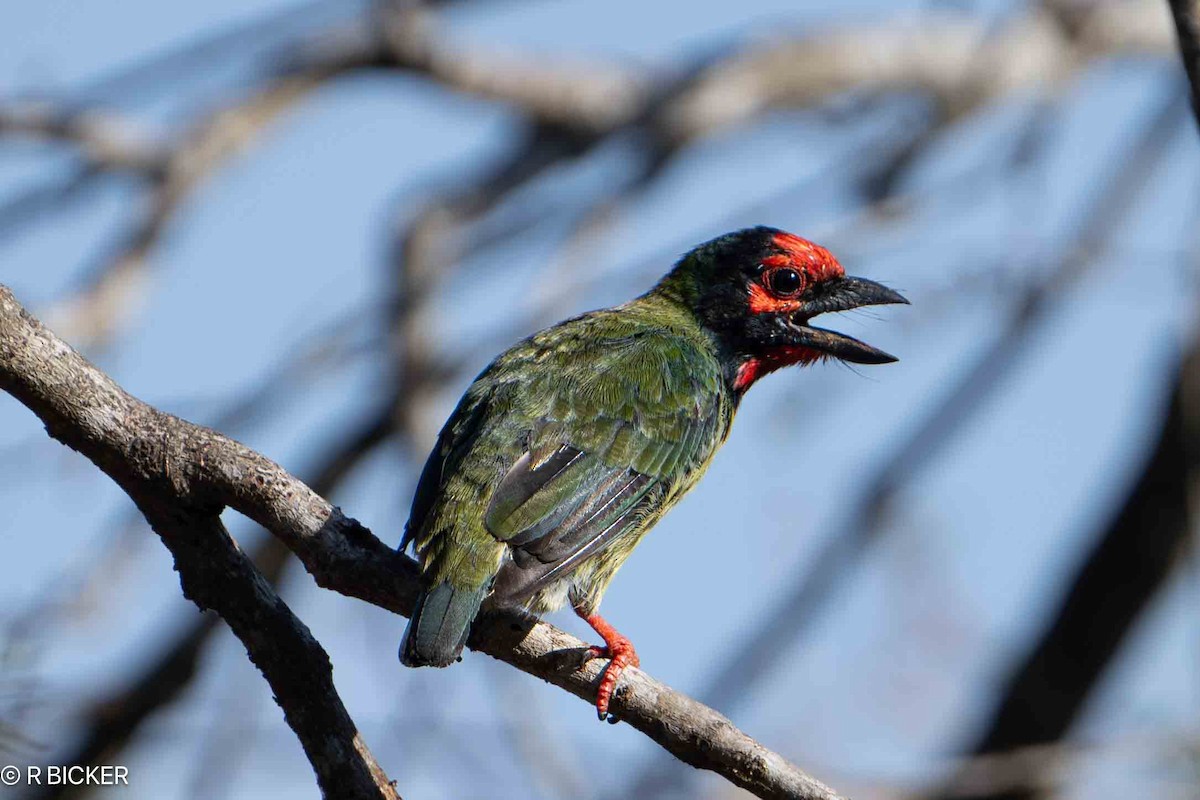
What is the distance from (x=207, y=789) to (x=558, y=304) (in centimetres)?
261

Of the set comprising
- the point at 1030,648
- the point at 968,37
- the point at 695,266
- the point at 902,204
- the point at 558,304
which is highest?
the point at 968,37

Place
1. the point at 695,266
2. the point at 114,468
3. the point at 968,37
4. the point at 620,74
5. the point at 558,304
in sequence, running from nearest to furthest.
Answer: the point at 114,468
the point at 695,266
the point at 558,304
the point at 620,74
the point at 968,37

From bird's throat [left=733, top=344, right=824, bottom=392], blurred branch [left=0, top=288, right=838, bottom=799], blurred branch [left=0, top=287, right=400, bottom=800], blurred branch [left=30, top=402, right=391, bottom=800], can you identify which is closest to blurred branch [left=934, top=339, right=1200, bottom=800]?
bird's throat [left=733, top=344, right=824, bottom=392]

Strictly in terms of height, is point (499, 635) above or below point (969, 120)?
below

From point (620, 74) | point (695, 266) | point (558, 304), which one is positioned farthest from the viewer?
point (620, 74)

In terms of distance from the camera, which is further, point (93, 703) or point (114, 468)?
point (93, 703)

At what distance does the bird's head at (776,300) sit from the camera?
5.13m

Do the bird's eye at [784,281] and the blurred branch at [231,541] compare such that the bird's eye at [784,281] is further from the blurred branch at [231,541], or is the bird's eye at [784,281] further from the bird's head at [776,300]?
the blurred branch at [231,541]

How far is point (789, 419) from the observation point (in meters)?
7.16

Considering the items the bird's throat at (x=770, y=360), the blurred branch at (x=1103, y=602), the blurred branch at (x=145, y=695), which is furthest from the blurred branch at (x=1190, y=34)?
the blurred branch at (x=1103, y=602)

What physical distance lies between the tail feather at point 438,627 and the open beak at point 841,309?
6.18 feet

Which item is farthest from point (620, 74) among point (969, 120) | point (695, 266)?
point (695, 266)

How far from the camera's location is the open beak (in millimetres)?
5000

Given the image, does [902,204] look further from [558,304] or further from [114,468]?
[114,468]
